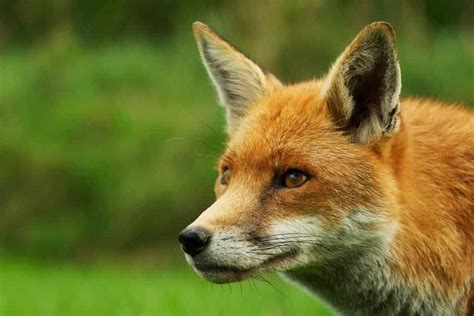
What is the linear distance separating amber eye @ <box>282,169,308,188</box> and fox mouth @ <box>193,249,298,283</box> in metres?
0.32

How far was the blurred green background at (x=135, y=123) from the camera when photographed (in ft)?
53.2

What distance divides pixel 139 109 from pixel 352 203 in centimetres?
1314

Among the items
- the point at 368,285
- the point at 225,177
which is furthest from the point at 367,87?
the point at 368,285

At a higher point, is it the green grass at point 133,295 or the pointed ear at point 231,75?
the pointed ear at point 231,75

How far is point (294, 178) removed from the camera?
16.0ft

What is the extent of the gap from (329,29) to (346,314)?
44.1 feet

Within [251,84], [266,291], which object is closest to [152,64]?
[266,291]

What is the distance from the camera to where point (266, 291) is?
1075 cm

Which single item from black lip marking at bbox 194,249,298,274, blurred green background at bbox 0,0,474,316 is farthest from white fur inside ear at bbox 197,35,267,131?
blurred green background at bbox 0,0,474,316

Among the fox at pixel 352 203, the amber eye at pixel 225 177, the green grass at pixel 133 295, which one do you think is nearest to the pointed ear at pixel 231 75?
the fox at pixel 352 203

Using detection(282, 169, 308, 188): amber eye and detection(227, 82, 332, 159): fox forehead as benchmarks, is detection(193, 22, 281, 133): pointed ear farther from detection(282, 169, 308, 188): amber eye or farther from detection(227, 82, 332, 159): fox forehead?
detection(282, 169, 308, 188): amber eye

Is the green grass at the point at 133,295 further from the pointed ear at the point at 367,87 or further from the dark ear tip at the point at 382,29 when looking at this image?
the dark ear tip at the point at 382,29

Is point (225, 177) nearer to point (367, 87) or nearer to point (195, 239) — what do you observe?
point (195, 239)

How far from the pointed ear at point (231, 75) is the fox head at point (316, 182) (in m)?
0.44
